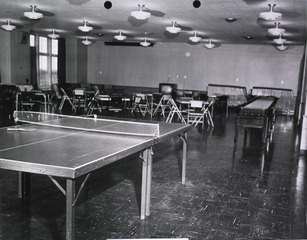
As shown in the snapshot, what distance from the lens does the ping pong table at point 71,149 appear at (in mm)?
2479

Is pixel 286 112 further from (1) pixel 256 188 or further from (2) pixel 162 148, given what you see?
(1) pixel 256 188

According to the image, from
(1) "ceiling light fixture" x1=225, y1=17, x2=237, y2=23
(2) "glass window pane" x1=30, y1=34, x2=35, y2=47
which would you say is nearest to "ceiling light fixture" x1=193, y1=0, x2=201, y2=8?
(1) "ceiling light fixture" x1=225, y1=17, x2=237, y2=23

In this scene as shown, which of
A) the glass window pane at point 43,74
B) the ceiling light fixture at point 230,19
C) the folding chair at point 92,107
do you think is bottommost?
the folding chair at point 92,107

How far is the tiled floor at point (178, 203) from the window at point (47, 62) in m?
11.8

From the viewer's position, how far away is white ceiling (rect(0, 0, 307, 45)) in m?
8.57

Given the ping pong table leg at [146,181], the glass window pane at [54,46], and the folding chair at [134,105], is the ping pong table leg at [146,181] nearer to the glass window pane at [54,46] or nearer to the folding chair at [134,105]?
the folding chair at [134,105]

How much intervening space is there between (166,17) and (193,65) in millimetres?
8129

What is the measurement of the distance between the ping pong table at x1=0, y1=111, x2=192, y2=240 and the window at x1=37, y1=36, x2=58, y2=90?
1309 cm

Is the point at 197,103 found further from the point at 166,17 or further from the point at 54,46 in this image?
the point at 54,46

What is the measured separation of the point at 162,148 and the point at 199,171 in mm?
1760

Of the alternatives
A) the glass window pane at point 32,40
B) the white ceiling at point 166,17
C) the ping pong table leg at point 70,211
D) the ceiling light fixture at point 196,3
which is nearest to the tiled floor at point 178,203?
the ping pong table leg at point 70,211

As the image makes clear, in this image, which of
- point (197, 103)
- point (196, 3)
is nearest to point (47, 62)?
point (197, 103)

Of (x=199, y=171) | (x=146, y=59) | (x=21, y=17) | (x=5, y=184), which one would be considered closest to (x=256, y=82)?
(x=146, y=59)

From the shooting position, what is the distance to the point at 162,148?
752cm
